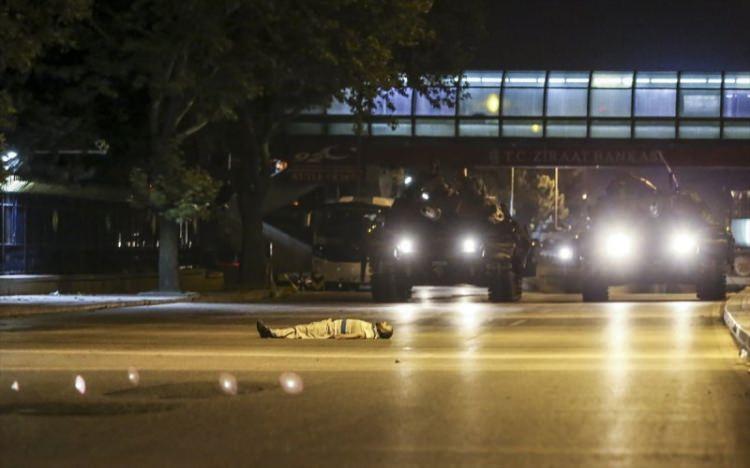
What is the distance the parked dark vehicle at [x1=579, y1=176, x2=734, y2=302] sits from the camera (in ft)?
119

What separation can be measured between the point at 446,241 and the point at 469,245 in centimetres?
62

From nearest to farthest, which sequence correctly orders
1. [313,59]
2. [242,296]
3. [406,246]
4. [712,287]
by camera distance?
[712,287] < [406,246] < [313,59] < [242,296]

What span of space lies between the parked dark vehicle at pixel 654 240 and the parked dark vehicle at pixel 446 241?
2215 mm

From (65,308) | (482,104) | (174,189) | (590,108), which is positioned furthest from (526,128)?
(65,308)

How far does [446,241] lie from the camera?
37781 millimetres

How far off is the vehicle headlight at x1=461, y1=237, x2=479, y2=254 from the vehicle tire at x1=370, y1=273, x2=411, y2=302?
6.40 ft

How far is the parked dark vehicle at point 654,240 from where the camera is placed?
3641 cm

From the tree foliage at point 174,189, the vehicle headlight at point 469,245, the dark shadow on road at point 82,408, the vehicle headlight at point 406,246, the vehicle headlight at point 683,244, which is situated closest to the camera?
the dark shadow on road at point 82,408

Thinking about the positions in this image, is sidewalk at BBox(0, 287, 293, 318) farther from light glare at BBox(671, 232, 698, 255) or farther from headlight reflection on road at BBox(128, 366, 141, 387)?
headlight reflection on road at BBox(128, 366, 141, 387)

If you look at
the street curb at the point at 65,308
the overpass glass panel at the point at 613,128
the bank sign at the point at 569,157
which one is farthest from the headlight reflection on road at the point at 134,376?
the overpass glass panel at the point at 613,128

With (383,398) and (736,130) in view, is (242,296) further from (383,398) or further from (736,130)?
(736,130)

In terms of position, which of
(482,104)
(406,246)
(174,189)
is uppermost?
(482,104)

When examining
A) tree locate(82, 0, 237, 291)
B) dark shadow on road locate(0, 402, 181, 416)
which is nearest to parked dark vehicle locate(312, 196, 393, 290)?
tree locate(82, 0, 237, 291)

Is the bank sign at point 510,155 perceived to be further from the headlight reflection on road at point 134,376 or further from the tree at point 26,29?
the headlight reflection on road at point 134,376
